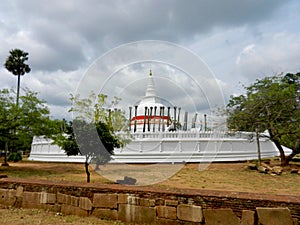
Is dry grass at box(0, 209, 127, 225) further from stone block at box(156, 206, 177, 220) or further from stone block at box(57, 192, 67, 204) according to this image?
stone block at box(156, 206, 177, 220)

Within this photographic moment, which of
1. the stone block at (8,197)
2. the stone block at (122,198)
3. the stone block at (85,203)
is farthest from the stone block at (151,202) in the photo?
the stone block at (8,197)

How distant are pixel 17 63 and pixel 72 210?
29.4 meters

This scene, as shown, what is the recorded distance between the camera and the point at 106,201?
4852 mm

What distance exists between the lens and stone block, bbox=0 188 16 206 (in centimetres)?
572

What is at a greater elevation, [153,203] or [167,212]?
[153,203]

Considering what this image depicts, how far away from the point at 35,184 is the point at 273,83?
615 inches

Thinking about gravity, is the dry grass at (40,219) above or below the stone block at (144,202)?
below

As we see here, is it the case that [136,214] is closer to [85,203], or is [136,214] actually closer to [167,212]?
[167,212]

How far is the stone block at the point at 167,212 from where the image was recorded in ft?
14.3

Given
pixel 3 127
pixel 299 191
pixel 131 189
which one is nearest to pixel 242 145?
pixel 299 191

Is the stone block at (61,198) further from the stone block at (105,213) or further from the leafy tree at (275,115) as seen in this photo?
the leafy tree at (275,115)

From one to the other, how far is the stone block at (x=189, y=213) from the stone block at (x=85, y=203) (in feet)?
5.62

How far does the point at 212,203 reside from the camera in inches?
162

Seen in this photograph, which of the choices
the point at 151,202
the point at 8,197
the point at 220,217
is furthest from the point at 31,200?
the point at 220,217
